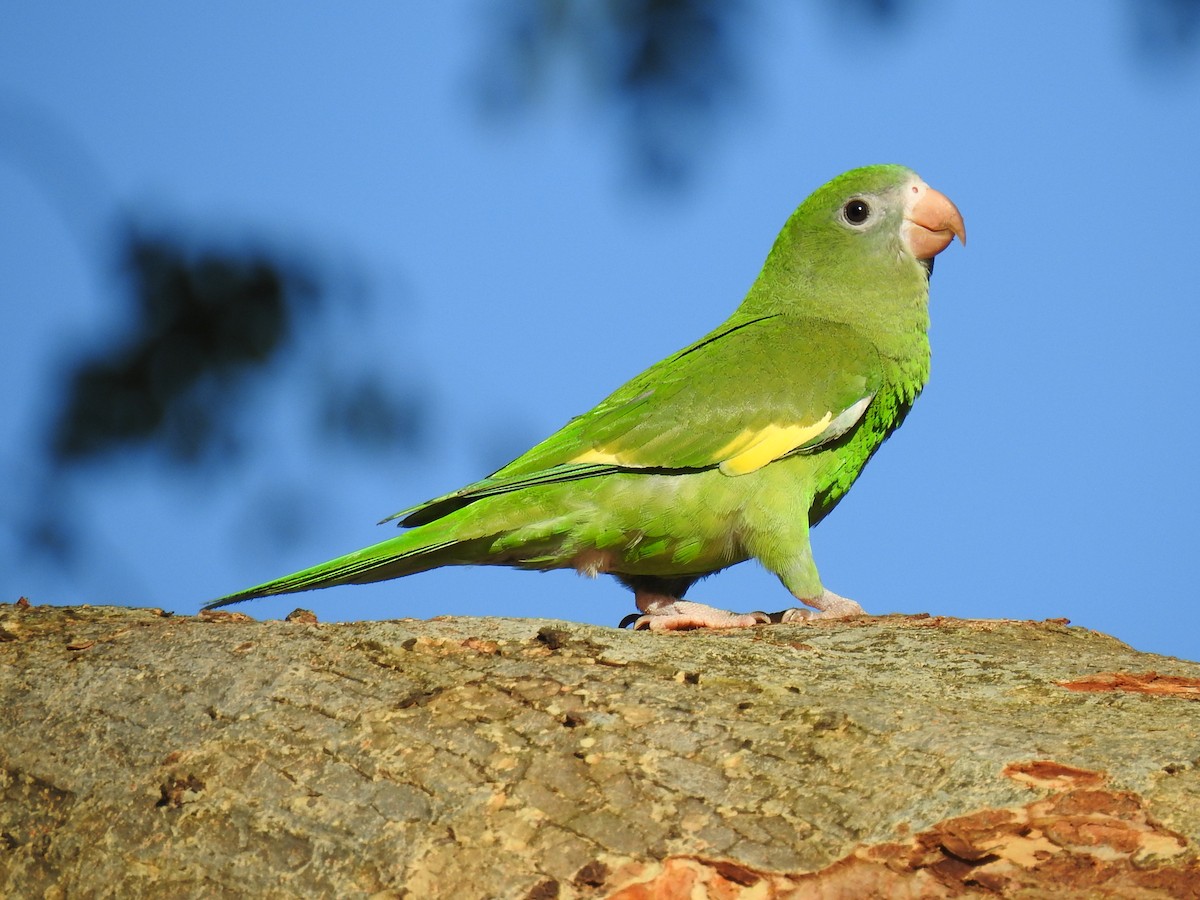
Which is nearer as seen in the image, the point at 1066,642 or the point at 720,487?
the point at 1066,642

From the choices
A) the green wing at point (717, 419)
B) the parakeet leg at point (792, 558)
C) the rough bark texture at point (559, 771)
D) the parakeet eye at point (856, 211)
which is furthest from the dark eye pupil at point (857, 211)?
the rough bark texture at point (559, 771)

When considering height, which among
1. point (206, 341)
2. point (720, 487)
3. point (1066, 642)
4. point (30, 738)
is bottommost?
point (30, 738)

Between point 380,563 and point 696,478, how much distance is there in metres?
1.34

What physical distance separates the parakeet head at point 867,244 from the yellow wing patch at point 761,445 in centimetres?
97

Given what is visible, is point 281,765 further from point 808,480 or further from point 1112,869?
point 808,480

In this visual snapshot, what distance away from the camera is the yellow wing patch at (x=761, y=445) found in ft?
16.6

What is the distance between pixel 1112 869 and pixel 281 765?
5.92ft

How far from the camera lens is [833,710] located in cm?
294

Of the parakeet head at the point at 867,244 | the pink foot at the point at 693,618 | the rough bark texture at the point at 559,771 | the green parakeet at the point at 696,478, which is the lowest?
the rough bark texture at the point at 559,771

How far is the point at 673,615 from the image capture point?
482cm

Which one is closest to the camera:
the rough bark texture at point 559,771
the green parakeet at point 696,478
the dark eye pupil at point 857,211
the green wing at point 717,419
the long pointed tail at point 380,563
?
the rough bark texture at point 559,771

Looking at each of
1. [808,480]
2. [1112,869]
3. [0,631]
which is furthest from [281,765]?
[808,480]

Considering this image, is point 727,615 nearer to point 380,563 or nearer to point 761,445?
point 761,445

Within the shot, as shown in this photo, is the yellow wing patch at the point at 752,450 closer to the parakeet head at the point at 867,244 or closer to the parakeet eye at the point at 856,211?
the parakeet head at the point at 867,244
